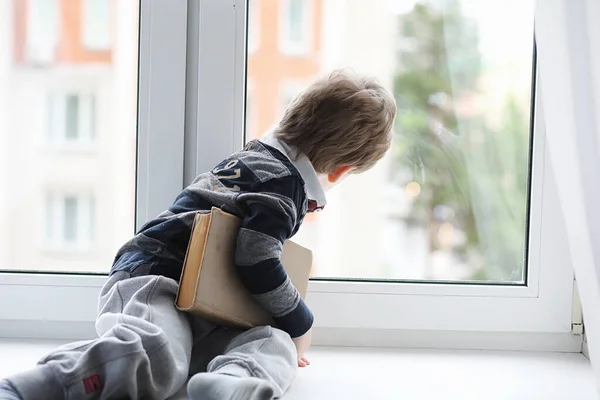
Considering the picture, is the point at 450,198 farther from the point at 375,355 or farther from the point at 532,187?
the point at 375,355

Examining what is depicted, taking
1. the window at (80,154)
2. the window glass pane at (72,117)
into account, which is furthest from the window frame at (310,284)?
the window glass pane at (72,117)

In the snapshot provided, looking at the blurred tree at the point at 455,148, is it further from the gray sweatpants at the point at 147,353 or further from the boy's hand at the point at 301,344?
the gray sweatpants at the point at 147,353

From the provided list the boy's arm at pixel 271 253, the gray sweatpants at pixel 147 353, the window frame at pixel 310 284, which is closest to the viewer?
the gray sweatpants at pixel 147 353

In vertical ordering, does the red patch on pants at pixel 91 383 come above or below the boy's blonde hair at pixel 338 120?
below

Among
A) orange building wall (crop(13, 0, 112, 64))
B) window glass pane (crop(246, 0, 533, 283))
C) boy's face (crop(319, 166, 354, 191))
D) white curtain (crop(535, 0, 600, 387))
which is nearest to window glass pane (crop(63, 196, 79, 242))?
orange building wall (crop(13, 0, 112, 64))

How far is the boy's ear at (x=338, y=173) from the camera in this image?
1131mm

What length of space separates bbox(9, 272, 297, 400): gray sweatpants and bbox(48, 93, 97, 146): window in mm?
358

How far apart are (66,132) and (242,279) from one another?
1.52 ft

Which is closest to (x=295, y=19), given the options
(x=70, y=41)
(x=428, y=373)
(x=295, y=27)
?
(x=295, y=27)

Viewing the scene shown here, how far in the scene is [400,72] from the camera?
124 cm

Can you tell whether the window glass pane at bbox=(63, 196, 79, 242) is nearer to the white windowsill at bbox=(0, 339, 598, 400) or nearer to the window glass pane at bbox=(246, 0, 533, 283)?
the white windowsill at bbox=(0, 339, 598, 400)

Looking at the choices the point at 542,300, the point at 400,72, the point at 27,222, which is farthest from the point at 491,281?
the point at 27,222

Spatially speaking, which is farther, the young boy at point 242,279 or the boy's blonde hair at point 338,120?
the boy's blonde hair at point 338,120

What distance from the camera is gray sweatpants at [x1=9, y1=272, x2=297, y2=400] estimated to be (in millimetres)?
792
